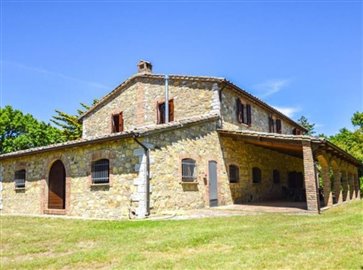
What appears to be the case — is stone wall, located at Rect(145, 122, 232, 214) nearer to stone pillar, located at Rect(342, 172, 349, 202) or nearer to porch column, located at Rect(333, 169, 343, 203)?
porch column, located at Rect(333, 169, 343, 203)

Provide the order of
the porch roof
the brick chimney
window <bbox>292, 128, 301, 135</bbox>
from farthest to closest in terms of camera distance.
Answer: window <bbox>292, 128, 301, 135</bbox>, the brick chimney, the porch roof

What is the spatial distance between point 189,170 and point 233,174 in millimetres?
3655

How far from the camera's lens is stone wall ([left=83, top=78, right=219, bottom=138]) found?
16375 mm

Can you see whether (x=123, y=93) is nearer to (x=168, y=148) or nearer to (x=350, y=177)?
(x=168, y=148)

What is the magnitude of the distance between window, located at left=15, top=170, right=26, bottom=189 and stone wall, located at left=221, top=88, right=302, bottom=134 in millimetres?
10026

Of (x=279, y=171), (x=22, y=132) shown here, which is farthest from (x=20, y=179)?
(x=22, y=132)

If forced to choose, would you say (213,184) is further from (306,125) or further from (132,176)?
(306,125)

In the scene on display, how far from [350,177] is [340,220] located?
1355 cm

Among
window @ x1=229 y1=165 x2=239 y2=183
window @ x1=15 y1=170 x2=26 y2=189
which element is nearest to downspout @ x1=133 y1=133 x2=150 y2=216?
window @ x1=229 y1=165 x2=239 y2=183

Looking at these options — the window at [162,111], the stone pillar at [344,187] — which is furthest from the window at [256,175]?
the window at [162,111]

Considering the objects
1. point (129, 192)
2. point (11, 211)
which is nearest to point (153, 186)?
point (129, 192)

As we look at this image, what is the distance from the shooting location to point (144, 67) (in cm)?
1919

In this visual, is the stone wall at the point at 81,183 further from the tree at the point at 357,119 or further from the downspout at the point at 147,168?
the tree at the point at 357,119

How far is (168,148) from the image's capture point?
12.6m
